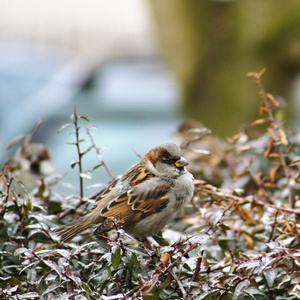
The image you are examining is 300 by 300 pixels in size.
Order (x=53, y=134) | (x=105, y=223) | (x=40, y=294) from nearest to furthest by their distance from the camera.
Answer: (x=40, y=294), (x=105, y=223), (x=53, y=134)

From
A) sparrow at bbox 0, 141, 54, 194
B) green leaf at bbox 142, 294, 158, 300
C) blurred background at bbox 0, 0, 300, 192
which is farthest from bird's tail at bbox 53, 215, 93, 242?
blurred background at bbox 0, 0, 300, 192

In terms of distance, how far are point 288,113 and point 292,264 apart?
3.61 meters

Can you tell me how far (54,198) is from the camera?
216 cm

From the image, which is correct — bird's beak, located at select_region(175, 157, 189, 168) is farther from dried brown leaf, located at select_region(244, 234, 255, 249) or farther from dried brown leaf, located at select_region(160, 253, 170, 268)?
dried brown leaf, located at select_region(160, 253, 170, 268)

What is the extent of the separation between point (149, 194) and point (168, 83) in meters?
4.45

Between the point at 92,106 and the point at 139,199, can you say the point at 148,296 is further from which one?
the point at 92,106

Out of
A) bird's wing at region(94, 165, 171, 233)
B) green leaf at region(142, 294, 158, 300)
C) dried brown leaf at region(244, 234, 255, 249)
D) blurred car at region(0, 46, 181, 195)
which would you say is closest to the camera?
green leaf at region(142, 294, 158, 300)

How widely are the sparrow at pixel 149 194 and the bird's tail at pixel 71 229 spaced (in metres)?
0.09

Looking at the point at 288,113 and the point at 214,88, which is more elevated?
the point at 214,88

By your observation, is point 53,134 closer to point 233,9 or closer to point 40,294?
point 233,9

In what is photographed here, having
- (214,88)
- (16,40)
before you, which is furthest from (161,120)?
(16,40)

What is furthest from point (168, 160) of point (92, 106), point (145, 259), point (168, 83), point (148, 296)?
point (168, 83)

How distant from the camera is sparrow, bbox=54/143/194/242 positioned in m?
2.06

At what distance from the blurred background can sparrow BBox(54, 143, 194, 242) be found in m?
2.18
